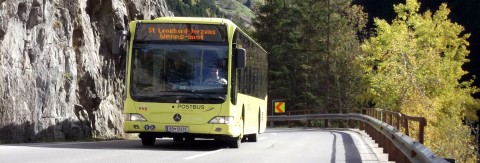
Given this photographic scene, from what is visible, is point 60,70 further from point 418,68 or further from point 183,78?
point 418,68

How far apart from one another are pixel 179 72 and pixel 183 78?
17 centimetres

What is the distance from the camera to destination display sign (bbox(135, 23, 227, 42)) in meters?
16.6

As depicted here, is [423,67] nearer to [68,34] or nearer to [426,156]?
[68,34]

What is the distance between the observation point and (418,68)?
46250 millimetres

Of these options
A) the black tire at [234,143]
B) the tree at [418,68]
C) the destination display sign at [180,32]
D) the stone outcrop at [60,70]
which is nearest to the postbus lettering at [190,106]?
the destination display sign at [180,32]

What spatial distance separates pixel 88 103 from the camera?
2462 cm

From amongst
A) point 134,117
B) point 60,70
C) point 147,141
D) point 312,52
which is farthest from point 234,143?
point 312,52

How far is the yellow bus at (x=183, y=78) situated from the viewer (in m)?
16.3

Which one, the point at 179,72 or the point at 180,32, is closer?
the point at 179,72

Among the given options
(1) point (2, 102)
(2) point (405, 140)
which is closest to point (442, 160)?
(2) point (405, 140)

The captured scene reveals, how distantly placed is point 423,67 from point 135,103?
1307 inches

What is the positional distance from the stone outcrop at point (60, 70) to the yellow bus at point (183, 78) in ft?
13.0

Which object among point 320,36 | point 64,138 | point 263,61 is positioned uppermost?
point 320,36

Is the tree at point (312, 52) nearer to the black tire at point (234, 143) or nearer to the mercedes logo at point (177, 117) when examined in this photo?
the black tire at point (234, 143)
